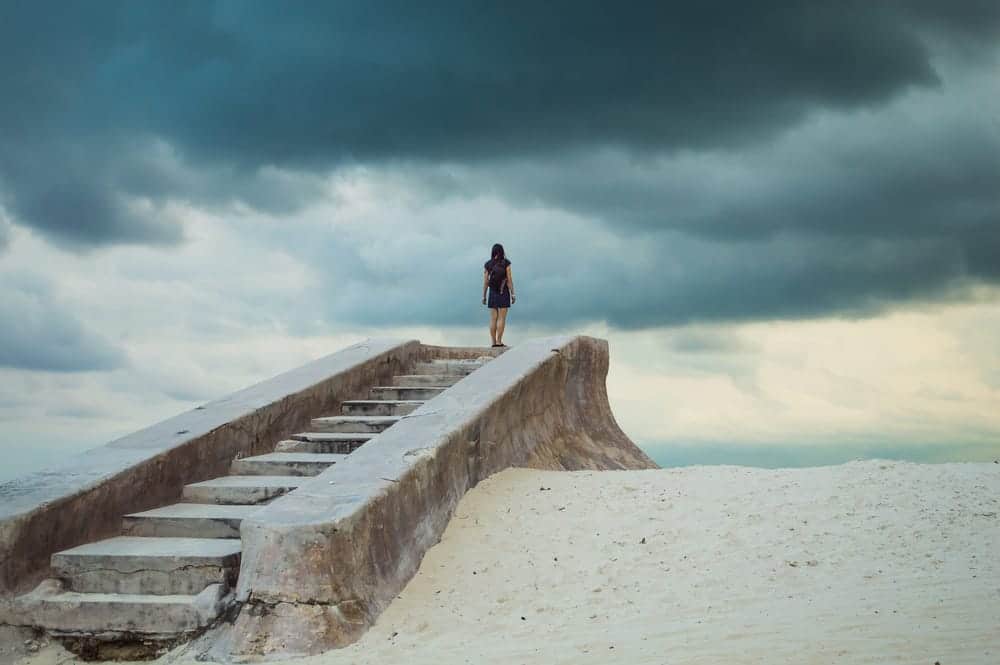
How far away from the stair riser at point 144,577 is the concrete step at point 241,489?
117 cm

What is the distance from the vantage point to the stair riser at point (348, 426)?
9188 millimetres

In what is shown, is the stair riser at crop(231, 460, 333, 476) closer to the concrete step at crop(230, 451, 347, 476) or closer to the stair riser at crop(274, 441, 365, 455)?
the concrete step at crop(230, 451, 347, 476)

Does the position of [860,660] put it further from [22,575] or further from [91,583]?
[22,575]

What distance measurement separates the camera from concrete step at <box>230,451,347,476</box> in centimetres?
822

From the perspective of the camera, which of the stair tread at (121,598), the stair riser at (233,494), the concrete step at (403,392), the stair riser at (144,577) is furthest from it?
the concrete step at (403,392)

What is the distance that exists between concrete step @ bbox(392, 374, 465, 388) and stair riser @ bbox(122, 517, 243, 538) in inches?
156

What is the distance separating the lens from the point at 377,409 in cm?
998

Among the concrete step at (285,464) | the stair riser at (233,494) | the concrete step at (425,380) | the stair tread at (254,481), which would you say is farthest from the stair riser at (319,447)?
the concrete step at (425,380)

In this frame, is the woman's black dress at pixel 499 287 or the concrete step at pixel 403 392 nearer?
the concrete step at pixel 403 392

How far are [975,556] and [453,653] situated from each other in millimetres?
Answer: 3740

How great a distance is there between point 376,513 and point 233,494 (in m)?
1.85

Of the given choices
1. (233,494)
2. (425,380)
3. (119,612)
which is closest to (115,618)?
(119,612)

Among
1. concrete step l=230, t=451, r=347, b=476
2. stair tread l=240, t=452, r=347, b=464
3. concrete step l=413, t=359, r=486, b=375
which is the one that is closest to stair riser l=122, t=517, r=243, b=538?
concrete step l=230, t=451, r=347, b=476

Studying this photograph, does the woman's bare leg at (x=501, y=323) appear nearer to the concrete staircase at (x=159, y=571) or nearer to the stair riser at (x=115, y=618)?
the concrete staircase at (x=159, y=571)
